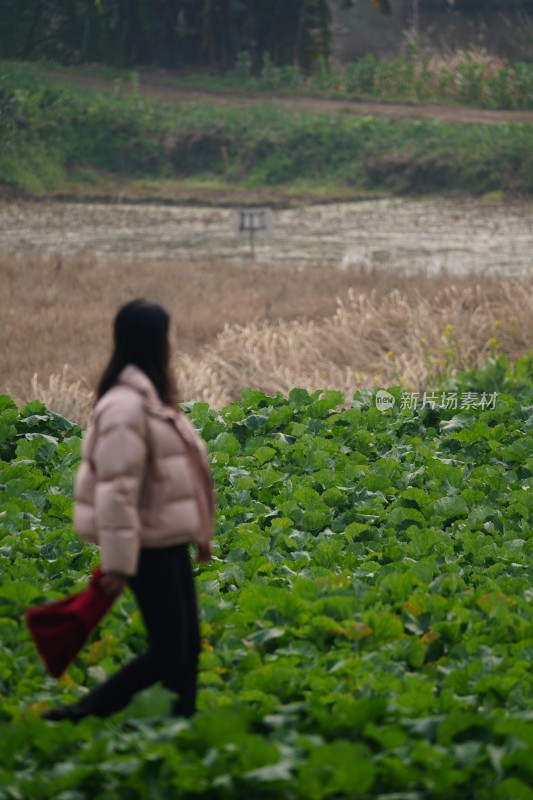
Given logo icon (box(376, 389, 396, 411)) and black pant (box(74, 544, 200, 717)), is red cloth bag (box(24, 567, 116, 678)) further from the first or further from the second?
logo icon (box(376, 389, 396, 411))

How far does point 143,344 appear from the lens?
4562 millimetres

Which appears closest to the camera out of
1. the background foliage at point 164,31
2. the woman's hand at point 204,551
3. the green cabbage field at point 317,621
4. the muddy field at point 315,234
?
the green cabbage field at point 317,621

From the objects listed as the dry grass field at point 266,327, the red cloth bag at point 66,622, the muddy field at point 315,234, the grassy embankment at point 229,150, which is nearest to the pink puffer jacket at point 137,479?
the red cloth bag at point 66,622

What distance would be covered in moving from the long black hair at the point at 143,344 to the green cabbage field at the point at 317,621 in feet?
3.15

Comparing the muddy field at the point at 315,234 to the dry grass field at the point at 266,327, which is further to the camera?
the muddy field at the point at 315,234

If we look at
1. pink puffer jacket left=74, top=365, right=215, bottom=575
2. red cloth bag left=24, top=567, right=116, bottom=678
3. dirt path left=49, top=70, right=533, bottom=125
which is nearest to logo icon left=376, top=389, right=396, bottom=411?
pink puffer jacket left=74, top=365, right=215, bottom=575

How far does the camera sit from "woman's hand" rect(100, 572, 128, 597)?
4.33m

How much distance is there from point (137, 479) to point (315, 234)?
22.4 metres

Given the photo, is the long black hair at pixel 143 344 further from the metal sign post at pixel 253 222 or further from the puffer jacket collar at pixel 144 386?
the metal sign post at pixel 253 222

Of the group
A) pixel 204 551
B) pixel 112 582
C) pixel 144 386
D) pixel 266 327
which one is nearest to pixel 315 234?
pixel 266 327

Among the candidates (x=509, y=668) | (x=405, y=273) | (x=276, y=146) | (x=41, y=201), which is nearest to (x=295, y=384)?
(x=405, y=273)

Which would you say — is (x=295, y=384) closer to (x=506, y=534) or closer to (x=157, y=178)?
(x=506, y=534)

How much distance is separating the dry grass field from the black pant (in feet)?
23.8

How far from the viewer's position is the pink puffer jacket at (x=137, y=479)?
428 centimetres
